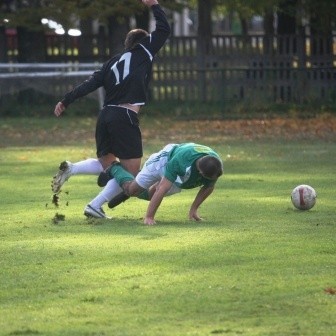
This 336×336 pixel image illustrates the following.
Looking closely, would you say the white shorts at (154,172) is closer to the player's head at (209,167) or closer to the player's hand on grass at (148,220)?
the player's hand on grass at (148,220)

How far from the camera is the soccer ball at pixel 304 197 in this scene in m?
14.3

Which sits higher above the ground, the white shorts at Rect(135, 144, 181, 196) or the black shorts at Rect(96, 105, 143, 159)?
the black shorts at Rect(96, 105, 143, 159)

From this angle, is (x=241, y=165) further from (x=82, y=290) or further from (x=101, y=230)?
(x=82, y=290)

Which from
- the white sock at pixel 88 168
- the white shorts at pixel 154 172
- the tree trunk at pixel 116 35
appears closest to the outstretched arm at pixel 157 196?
the white shorts at pixel 154 172

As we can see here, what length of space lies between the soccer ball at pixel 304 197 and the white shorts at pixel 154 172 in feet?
4.90

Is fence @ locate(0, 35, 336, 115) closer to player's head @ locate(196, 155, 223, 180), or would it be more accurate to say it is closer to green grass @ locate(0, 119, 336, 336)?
green grass @ locate(0, 119, 336, 336)

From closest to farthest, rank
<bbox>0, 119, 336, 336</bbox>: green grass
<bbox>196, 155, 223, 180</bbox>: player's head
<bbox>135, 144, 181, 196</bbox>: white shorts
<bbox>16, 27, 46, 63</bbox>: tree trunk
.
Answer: <bbox>0, 119, 336, 336</bbox>: green grass → <bbox>196, 155, 223, 180</bbox>: player's head → <bbox>135, 144, 181, 196</bbox>: white shorts → <bbox>16, 27, 46, 63</bbox>: tree trunk

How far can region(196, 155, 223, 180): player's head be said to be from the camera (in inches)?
501

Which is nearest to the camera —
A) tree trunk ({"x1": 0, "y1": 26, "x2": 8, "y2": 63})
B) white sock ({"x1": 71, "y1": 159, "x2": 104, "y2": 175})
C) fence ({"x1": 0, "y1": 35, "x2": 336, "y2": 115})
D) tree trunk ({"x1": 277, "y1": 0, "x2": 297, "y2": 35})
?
white sock ({"x1": 71, "y1": 159, "x2": 104, "y2": 175})

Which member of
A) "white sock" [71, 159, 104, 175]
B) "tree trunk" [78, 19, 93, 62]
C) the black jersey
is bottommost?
"white sock" [71, 159, 104, 175]

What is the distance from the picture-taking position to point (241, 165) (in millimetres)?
21516

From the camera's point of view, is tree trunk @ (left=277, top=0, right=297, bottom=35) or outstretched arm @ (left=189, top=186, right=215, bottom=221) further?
tree trunk @ (left=277, top=0, right=297, bottom=35)

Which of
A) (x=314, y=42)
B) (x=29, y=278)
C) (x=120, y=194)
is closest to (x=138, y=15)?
(x=314, y=42)

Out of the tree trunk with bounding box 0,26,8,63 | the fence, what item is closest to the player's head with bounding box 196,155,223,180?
the fence
